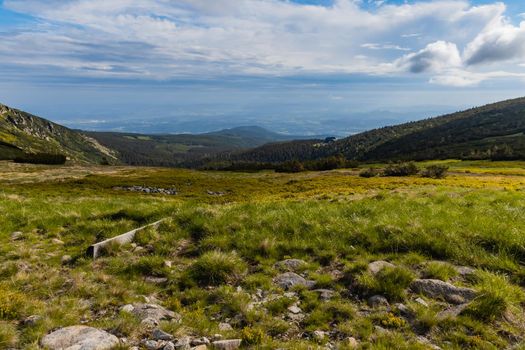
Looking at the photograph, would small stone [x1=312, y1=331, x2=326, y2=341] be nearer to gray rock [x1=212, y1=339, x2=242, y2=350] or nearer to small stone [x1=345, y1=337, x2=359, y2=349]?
small stone [x1=345, y1=337, x2=359, y2=349]

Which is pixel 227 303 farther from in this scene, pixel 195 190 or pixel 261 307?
pixel 195 190

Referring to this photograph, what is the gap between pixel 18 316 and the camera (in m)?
6.70

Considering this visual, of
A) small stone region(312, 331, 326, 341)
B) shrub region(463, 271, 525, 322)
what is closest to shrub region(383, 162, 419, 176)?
shrub region(463, 271, 525, 322)

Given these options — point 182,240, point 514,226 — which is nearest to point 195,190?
point 182,240

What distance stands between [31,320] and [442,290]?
338 inches

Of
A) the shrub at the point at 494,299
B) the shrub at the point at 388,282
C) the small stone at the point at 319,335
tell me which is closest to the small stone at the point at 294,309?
the small stone at the point at 319,335

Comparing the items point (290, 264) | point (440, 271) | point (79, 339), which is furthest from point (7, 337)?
point (440, 271)

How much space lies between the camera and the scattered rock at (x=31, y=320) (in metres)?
6.37

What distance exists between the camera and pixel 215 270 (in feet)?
29.6

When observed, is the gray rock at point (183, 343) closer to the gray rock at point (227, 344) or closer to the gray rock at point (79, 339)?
the gray rock at point (227, 344)

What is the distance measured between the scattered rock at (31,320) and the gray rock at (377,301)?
6.72 metres

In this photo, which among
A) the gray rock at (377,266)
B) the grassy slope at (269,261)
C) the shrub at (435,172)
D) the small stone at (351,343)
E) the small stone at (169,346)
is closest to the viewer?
the small stone at (169,346)

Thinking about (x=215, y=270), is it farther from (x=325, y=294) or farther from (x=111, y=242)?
(x=111, y=242)

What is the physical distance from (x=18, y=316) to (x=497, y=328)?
30.3 ft
